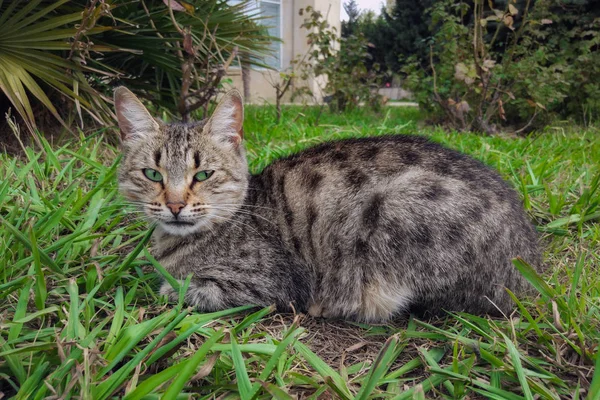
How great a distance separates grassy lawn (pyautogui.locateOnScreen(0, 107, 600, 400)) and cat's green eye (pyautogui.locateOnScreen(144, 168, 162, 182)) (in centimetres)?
38

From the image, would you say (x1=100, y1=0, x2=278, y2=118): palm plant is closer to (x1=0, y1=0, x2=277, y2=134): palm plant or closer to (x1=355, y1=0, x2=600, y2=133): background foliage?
(x1=0, y1=0, x2=277, y2=134): palm plant

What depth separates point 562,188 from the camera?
130 inches

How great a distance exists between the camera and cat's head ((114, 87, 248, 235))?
7.13 feet

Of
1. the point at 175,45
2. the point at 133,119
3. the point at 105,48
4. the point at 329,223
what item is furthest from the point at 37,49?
the point at 329,223

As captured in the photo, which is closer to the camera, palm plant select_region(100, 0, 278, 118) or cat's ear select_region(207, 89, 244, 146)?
cat's ear select_region(207, 89, 244, 146)

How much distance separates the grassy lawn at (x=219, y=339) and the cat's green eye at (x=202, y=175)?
450mm

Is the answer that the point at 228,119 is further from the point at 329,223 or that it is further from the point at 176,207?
the point at 329,223

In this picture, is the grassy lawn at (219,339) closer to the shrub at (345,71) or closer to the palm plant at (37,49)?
A: the palm plant at (37,49)

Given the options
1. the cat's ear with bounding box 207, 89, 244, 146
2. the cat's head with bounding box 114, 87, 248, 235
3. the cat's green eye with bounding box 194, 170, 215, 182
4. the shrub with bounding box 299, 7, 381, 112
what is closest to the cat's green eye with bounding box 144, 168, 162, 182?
the cat's head with bounding box 114, 87, 248, 235

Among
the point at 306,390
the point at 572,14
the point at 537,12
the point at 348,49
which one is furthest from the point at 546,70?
the point at 306,390

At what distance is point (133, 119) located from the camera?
2406mm

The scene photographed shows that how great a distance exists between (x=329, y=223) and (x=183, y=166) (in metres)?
0.73

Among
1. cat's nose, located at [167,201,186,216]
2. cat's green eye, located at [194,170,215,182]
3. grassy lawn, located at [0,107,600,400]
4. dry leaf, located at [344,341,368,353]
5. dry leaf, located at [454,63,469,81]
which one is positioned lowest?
dry leaf, located at [344,341,368,353]

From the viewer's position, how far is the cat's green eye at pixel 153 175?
226 centimetres
